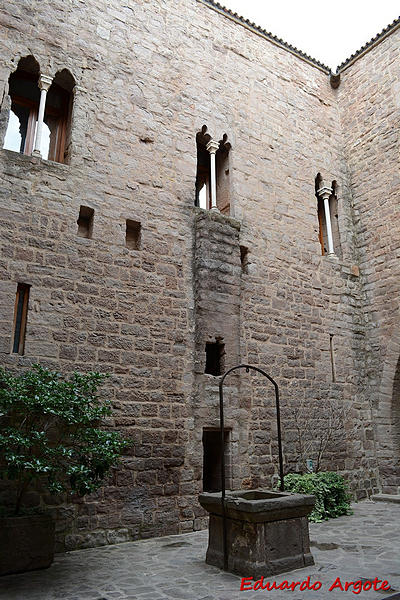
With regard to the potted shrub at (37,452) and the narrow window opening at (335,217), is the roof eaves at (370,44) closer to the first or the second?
the narrow window opening at (335,217)

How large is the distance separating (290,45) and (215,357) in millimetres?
7066

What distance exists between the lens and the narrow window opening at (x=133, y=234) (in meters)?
6.57

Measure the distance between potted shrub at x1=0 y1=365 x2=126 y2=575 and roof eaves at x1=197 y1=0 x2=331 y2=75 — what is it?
767cm

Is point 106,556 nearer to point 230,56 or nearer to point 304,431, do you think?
point 304,431

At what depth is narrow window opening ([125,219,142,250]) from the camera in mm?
6574

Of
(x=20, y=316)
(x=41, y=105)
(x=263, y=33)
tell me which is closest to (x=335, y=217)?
(x=263, y=33)

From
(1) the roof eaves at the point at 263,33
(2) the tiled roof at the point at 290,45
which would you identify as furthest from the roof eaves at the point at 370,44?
(1) the roof eaves at the point at 263,33

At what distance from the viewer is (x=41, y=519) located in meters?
4.21

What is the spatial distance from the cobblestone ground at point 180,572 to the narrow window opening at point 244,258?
13.0 feet

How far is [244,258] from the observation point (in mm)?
7672

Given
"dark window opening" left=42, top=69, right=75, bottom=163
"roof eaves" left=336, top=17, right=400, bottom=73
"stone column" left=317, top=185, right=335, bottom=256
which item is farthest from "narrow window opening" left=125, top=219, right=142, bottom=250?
"roof eaves" left=336, top=17, right=400, bottom=73

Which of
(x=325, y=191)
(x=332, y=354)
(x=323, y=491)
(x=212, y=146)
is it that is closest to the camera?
(x=323, y=491)

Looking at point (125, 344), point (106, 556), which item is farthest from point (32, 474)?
point (125, 344)

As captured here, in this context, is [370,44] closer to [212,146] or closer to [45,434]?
[212,146]
